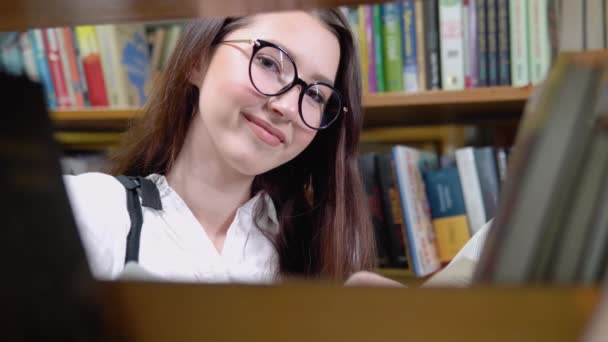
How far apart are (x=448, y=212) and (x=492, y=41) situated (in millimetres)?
468

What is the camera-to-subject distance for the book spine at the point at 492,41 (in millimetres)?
1321

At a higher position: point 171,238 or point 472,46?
point 472,46

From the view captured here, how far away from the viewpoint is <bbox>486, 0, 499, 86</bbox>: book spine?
1321mm

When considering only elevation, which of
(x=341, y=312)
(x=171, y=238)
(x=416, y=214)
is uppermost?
(x=341, y=312)

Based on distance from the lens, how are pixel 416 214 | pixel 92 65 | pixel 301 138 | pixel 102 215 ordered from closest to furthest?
1. pixel 102 215
2. pixel 301 138
3. pixel 416 214
4. pixel 92 65

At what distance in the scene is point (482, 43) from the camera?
1.33 meters

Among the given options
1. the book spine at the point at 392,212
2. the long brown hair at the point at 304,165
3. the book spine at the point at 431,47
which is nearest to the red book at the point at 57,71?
the long brown hair at the point at 304,165

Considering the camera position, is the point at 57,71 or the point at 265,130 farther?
the point at 57,71

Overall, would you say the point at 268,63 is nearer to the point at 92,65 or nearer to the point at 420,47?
the point at 420,47

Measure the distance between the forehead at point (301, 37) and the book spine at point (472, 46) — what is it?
20.9 inches

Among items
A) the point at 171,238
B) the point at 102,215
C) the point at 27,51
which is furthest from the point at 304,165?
the point at 27,51

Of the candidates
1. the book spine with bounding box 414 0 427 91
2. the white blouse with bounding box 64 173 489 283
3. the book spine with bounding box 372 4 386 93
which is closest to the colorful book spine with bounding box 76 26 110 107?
the white blouse with bounding box 64 173 489 283

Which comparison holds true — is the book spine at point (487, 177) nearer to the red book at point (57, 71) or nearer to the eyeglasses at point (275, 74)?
the eyeglasses at point (275, 74)

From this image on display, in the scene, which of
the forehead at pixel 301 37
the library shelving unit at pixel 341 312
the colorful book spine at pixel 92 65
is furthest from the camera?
the colorful book spine at pixel 92 65
